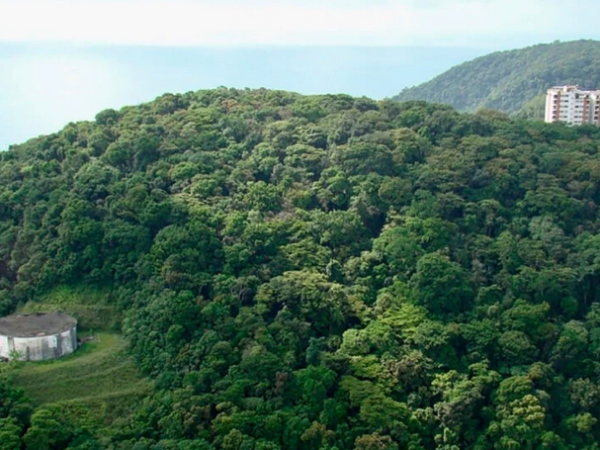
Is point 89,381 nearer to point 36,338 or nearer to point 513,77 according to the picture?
point 36,338

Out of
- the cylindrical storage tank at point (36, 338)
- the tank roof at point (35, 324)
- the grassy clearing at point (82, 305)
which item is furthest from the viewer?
the grassy clearing at point (82, 305)

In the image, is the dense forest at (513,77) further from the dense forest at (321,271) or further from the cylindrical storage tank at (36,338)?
the cylindrical storage tank at (36,338)

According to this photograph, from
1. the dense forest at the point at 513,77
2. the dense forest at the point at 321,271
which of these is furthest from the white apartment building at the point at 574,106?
the dense forest at the point at 513,77

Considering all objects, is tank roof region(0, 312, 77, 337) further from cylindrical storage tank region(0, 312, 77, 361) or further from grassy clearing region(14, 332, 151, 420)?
grassy clearing region(14, 332, 151, 420)

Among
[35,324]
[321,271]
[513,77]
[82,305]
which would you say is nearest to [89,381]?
[35,324]

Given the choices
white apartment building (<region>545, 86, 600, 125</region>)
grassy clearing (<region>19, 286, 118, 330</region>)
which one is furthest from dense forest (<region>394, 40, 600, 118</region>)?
grassy clearing (<region>19, 286, 118, 330</region>)

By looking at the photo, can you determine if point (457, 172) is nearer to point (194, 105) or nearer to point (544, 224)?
point (544, 224)

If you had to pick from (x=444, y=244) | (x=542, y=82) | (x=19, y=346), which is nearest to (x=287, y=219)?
(x=444, y=244)
